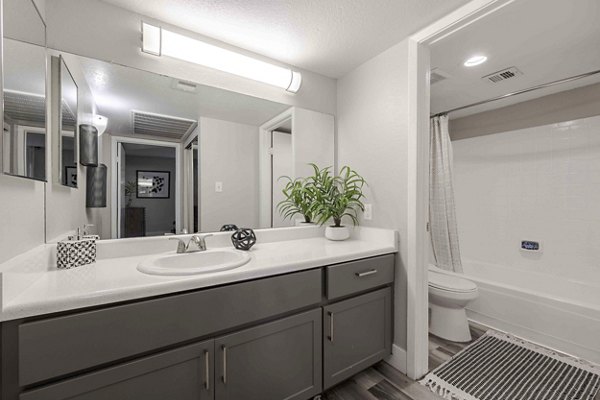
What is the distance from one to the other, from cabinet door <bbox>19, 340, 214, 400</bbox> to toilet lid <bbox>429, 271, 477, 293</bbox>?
5.95 feet

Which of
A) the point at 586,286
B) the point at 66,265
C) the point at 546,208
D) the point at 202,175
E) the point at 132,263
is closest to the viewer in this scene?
the point at 66,265

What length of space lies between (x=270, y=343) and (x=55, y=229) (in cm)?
107

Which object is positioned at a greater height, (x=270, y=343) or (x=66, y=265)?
(x=66, y=265)

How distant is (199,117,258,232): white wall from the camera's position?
1588 millimetres

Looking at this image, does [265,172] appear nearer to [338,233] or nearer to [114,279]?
[338,233]

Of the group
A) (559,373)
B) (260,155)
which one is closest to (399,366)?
(559,373)

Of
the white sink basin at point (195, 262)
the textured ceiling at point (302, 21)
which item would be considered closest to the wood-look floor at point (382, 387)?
the white sink basin at point (195, 262)

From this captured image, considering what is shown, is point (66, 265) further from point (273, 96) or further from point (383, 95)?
point (383, 95)

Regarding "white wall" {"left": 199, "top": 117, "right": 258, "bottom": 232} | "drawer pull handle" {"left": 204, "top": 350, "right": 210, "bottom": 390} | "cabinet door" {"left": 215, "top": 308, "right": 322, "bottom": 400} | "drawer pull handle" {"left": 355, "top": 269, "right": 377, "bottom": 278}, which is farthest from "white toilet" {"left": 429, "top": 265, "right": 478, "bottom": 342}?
"drawer pull handle" {"left": 204, "top": 350, "right": 210, "bottom": 390}

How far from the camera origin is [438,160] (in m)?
2.59

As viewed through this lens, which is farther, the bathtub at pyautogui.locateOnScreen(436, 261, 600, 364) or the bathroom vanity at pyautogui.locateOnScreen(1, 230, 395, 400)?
the bathtub at pyautogui.locateOnScreen(436, 261, 600, 364)

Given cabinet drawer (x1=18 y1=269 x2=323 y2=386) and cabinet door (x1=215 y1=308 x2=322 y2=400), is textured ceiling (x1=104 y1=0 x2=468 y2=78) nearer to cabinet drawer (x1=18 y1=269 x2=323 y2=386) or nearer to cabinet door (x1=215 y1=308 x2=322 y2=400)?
cabinet drawer (x1=18 y1=269 x2=323 y2=386)

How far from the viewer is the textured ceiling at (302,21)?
1.32 m

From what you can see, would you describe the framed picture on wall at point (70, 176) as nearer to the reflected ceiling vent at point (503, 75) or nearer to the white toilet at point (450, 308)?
the white toilet at point (450, 308)
